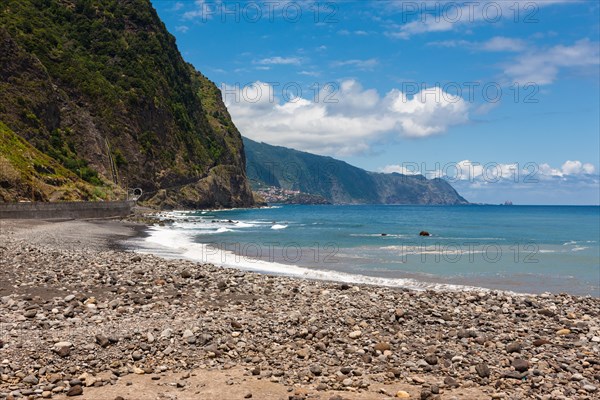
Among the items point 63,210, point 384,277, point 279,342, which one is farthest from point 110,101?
point 279,342

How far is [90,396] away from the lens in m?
8.12

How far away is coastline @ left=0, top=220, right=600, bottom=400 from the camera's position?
8.70 meters

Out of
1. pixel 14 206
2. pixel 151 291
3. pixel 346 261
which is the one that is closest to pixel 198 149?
pixel 14 206

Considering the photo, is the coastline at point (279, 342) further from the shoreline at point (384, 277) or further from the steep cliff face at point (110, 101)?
the steep cliff face at point (110, 101)

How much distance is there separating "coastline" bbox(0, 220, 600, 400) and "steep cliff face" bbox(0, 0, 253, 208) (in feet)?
238

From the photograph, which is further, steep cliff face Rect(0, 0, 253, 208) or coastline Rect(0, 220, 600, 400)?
steep cliff face Rect(0, 0, 253, 208)

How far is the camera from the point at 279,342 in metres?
10.7

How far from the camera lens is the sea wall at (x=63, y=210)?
4400 cm

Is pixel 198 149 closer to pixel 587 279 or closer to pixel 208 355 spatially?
pixel 587 279

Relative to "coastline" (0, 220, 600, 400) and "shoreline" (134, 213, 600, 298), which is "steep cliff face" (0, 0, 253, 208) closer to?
"shoreline" (134, 213, 600, 298)

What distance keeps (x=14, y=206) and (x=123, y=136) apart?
77314mm

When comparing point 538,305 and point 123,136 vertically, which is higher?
point 123,136

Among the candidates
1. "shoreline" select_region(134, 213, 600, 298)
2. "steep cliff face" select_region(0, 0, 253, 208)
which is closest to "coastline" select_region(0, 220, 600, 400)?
"shoreline" select_region(134, 213, 600, 298)

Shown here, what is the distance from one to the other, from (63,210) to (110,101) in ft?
234
